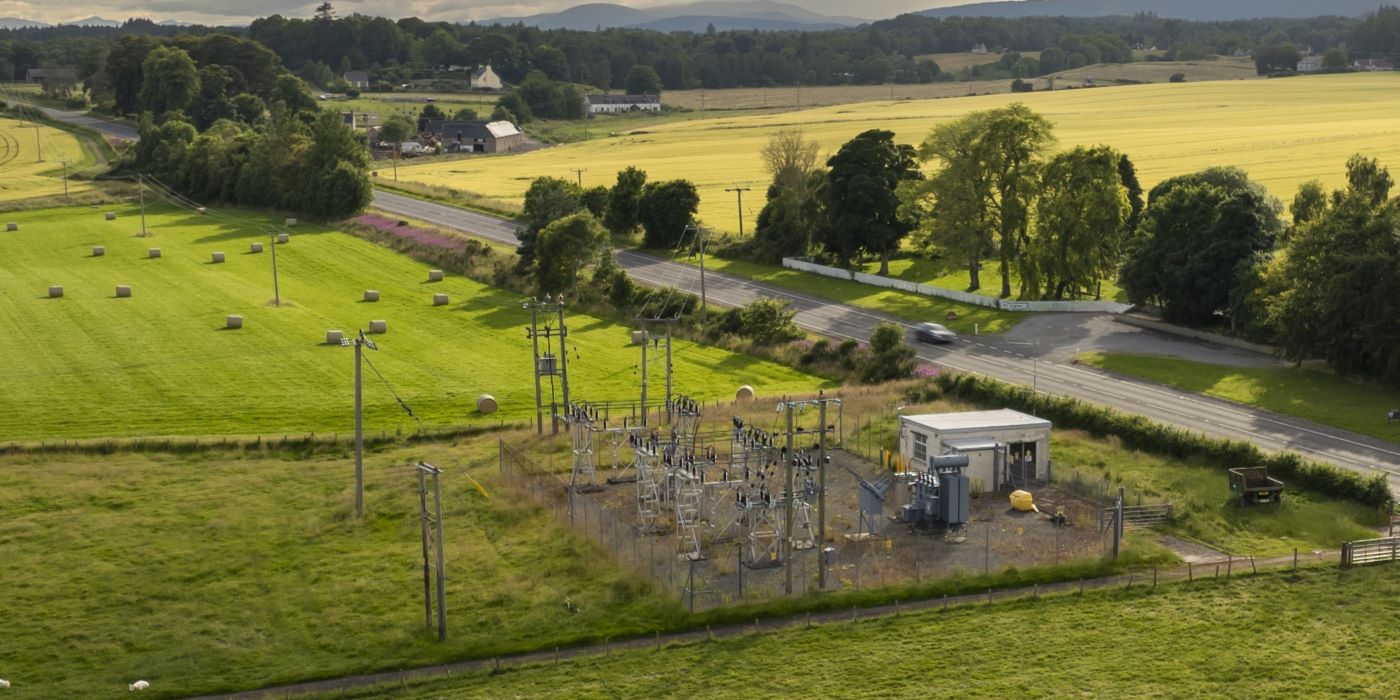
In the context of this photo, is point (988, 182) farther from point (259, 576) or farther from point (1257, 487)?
point (259, 576)

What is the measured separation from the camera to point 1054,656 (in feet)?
126

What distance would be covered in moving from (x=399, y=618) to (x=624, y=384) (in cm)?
3104

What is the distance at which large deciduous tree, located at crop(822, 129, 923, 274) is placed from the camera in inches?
3885

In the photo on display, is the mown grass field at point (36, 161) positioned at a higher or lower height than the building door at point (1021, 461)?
higher

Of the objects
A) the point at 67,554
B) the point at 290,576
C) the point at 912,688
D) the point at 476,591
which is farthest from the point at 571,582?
the point at 67,554

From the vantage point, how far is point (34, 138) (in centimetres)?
18988

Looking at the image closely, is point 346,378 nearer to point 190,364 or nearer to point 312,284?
point 190,364

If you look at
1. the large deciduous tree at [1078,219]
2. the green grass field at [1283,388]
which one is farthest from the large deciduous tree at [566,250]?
the green grass field at [1283,388]

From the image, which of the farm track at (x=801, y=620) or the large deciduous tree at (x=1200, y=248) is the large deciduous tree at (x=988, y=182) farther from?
the farm track at (x=801, y=620)

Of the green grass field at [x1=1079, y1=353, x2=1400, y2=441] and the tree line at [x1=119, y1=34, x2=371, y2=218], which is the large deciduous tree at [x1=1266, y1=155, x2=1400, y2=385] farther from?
the tree line at [x1=119, y1=34, x2=371, y2=218]

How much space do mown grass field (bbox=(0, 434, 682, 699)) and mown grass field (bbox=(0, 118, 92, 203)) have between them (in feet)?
326

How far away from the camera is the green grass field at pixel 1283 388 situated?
60.4 meters

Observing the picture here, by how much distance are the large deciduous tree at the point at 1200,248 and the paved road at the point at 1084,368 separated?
2.56m

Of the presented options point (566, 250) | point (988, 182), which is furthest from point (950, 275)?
point (566, 250)
